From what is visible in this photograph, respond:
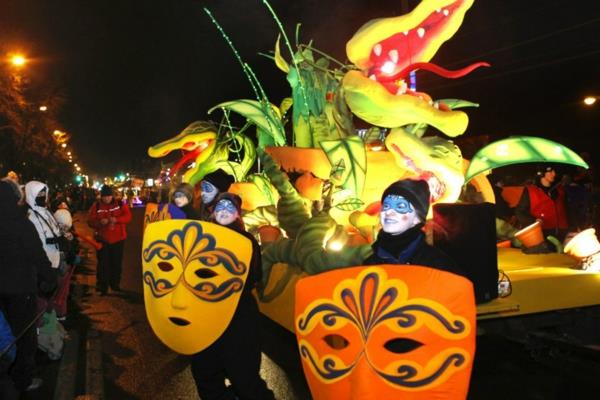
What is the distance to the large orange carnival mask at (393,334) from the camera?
271 cm

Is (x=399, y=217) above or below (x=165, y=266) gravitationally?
above

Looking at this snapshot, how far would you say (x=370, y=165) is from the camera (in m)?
7.95

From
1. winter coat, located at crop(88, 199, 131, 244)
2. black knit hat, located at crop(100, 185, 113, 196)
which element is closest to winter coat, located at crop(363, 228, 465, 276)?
winter coat, located at crop(88, 199, 131, 244)

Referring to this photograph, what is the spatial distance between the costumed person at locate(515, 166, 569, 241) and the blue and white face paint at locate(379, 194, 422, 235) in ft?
20.1

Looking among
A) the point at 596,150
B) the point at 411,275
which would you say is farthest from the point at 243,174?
the point at 596,150

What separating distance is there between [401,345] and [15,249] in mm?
2971

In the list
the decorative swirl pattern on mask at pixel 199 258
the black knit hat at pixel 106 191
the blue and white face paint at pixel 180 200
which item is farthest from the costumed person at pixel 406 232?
the black knit hat at pixel 106 191

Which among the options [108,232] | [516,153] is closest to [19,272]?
[516,153]

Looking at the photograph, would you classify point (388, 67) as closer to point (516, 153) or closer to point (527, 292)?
point (516, 153)

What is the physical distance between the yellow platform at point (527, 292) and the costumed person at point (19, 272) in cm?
223

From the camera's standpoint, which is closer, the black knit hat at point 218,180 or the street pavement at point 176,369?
the street pavement at point 176,369

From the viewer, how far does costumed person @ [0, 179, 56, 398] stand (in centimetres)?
435

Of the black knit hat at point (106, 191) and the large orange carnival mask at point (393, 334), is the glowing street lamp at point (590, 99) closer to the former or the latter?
the black knit hat at point (106, 191)

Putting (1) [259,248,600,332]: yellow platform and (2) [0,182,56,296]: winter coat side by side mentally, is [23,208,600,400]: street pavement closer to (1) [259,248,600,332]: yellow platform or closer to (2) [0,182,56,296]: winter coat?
(1) [259,248,600,332]: yellow platform
